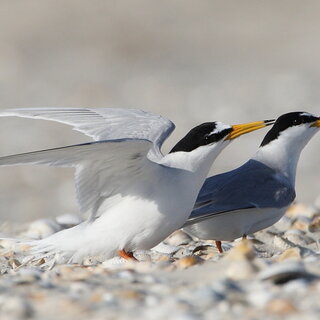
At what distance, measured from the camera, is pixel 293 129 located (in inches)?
245

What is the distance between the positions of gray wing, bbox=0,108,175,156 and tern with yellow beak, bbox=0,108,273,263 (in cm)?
34

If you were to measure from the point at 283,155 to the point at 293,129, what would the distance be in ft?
0.75

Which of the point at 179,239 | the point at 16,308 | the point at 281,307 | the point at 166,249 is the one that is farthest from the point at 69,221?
the point at 281,307

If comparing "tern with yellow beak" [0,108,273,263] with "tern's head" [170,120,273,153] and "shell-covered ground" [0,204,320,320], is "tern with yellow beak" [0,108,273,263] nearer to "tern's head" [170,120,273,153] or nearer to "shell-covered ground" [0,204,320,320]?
"tern's head" [170,120,273,153]

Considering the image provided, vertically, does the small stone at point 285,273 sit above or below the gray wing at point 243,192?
above

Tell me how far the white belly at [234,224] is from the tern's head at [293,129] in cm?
74

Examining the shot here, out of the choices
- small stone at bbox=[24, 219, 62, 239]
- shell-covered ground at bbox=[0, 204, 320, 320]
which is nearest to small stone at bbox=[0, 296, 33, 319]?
shell-covered ground at bbox=[0, 204, 320, 320]

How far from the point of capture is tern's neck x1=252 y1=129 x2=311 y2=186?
6.08 m

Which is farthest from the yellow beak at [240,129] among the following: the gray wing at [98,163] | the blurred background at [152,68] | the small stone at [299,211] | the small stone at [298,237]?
the blurred background at [152,68]

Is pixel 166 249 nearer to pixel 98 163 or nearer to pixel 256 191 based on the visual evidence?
pixel 256 191

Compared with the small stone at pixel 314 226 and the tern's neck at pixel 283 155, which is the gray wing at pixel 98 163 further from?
the small stone at pixel 314 226

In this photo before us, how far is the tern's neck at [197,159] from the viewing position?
4.90 meters

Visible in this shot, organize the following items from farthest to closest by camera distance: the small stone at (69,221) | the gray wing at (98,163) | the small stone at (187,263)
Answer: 1. the small stone at (69,221)
2. the gray wing at (98,163)
3. the small stone at (187,263)

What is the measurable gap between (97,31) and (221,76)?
5.14 meters
